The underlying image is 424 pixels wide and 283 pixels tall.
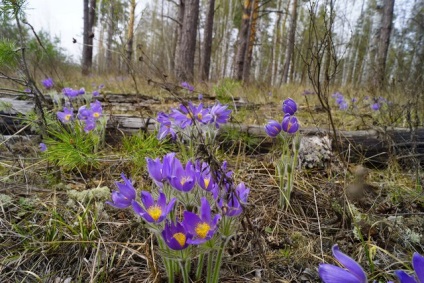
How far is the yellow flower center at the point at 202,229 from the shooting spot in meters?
0.86

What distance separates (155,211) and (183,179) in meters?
0.13

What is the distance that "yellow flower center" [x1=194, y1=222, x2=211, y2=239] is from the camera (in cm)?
86

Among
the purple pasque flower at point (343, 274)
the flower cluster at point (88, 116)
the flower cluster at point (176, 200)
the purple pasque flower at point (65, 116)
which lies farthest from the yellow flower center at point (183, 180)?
the purple pasque flower at point (65, 116)

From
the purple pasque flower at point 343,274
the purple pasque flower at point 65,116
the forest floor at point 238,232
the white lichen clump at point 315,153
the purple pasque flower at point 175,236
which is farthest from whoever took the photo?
the purple pasque flower at point 65,116

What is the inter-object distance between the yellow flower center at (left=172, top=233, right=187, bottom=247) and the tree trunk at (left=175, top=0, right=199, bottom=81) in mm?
6239

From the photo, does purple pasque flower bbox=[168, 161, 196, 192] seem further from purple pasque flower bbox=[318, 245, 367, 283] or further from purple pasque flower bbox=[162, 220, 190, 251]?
purple pasque flower bbox=[318, 245, 367, 283]

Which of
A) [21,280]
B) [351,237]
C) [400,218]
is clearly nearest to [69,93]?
[21,280]

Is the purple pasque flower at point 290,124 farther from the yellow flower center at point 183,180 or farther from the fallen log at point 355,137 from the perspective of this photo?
the fallen log at point 355,137

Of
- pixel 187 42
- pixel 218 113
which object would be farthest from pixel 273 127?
pixel 187 42

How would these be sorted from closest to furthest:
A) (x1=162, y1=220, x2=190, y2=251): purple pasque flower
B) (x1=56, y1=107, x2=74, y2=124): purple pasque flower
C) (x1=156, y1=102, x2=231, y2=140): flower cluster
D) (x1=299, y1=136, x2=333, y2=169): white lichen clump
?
(x1=162, y1=220, x2=190, y2=251): purple pasque flower < (x1=156, y1=102, x2=231, y2=140): flower cluster < (x1=299, y1=136, x2=333, y2=169): white lichen clump < (x1=56, y1=107, x2=74, y2=124): purple pasque flower

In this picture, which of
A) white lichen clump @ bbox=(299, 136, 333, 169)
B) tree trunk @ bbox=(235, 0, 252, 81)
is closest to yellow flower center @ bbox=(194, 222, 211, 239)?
white lichen clump @ bbox=(299, 136, 333, 169)

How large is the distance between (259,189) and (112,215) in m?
→ 0.82

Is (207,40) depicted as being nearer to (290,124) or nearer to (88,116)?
(88,116)

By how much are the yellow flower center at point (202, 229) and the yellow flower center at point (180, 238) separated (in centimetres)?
4
